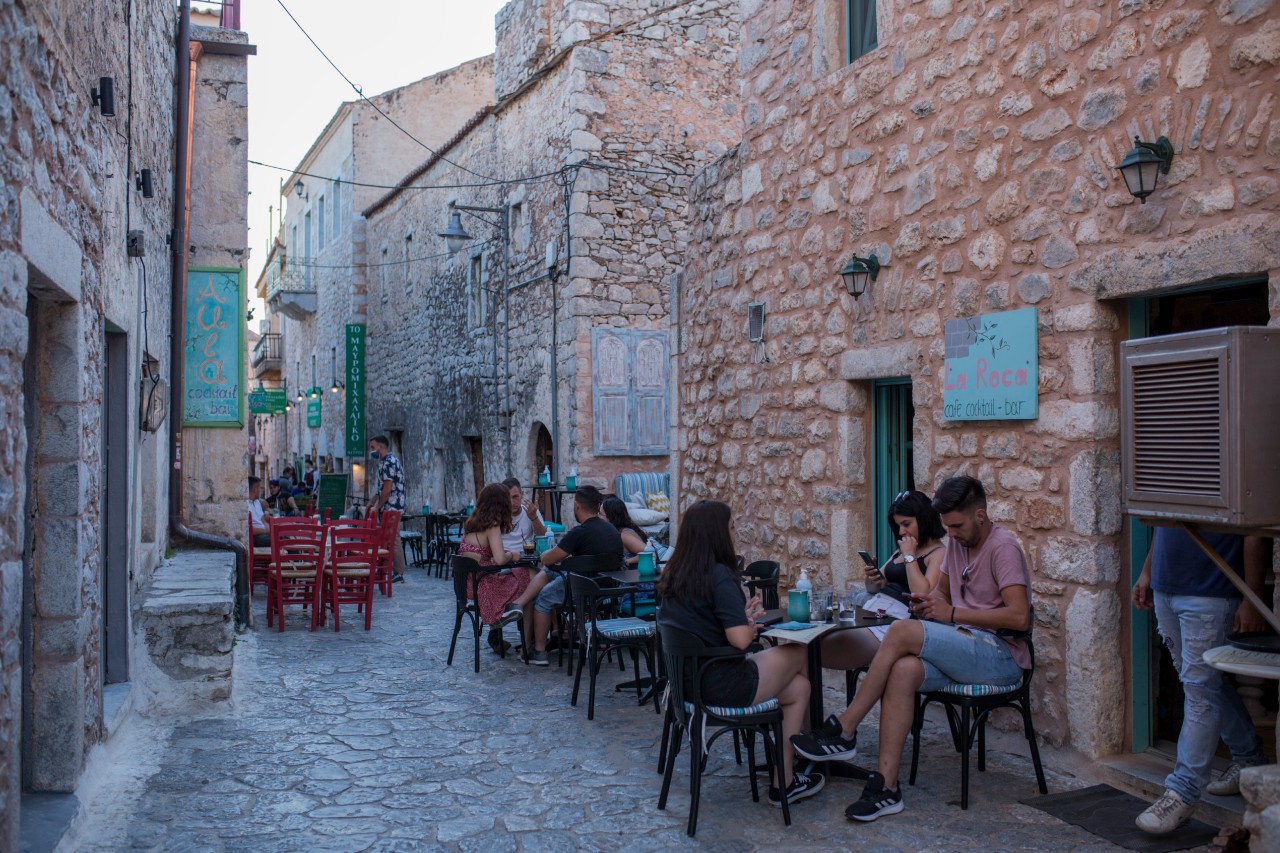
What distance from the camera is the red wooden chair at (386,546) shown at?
31.3ft

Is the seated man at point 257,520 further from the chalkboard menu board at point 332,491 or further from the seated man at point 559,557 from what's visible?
the seated man at point 559,557

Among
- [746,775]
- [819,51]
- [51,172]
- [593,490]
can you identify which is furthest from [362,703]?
[819,51]

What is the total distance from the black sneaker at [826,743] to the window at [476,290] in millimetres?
12396

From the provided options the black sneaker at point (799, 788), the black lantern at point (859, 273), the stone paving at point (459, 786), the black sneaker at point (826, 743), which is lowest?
the stone paving at point (459, 786)

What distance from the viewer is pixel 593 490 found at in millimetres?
6883

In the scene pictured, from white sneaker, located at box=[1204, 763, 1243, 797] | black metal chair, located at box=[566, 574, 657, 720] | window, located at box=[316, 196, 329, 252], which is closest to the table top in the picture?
white sneaker, located at box=[1204, 763, 1243, 797]

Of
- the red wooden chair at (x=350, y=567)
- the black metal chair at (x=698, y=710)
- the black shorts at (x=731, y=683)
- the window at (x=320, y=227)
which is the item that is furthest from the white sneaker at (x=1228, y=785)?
the window at (x=320, y=227)

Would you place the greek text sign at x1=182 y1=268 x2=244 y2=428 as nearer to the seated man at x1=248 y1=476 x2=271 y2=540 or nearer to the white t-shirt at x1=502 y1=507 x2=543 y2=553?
the seated man at x1=248 y1=476 x2=271 y2=540

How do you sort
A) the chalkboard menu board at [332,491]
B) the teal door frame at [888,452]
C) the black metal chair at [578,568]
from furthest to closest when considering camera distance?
the chalkboard menu board at [332,491], the black metal chair at [578,568], the teal door frame at [888,452]

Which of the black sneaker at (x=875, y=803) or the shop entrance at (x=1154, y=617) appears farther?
the shop entrance at (x=1154, y=617)

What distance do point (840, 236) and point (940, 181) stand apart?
0.94 m

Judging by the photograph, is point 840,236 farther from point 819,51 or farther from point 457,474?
point 457,474

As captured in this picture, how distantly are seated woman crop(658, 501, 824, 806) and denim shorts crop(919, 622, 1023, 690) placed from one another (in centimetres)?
49

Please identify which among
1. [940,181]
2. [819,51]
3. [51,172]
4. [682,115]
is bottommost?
[51,172]
